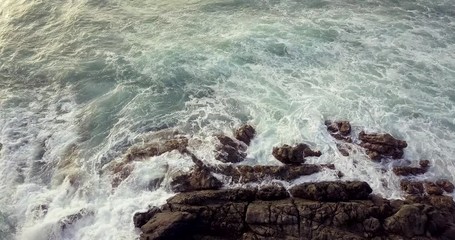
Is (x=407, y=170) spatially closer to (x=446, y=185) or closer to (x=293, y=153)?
(x=446, y=185)

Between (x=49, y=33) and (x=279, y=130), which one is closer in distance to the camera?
(x=279, y=130)

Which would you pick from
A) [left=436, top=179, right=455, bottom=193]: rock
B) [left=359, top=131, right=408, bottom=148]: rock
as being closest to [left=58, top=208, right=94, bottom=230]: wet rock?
[left=359, top=131, right=408, bottom=148]: rock

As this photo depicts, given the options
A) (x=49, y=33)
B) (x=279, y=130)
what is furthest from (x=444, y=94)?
(x=49, y=33)

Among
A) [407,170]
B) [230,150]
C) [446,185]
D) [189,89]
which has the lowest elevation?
[446,185]

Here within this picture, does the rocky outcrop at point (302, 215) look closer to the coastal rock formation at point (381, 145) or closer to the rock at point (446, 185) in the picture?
the rock at point (446, 185)

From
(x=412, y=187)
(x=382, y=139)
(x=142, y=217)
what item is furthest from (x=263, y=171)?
(x=412, y=187)

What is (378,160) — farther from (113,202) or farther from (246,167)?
(113,202)

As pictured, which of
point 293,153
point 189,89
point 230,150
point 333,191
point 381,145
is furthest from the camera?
point 189,89
